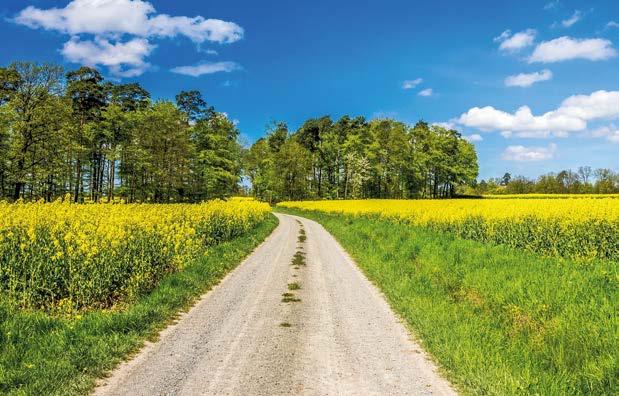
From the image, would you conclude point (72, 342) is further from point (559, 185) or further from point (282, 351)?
point (559, 185)

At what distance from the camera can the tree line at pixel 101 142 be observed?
33.6m

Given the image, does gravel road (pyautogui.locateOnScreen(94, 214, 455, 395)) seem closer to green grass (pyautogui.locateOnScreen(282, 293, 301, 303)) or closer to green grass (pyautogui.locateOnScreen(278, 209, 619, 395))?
green grass (pyautogui.locateOnScreen(282, 293, 301, 303))

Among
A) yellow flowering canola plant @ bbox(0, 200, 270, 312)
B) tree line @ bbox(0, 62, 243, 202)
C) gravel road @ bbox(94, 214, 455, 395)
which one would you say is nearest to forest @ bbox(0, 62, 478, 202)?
tree line @ bbox(0, 62, 243, 202)

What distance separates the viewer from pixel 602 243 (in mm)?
11641

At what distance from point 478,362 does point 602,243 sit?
9059mm

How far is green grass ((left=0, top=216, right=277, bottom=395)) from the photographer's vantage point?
Result: 4844 mm

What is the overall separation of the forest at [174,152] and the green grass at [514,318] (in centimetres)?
1291

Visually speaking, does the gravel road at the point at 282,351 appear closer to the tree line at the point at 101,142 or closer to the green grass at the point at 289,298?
the green grass at the point at 289,298

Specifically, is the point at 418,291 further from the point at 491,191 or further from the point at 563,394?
the point at 491,191

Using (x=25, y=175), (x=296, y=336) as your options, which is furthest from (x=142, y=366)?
(x=25, y=175)

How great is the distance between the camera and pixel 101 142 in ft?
156

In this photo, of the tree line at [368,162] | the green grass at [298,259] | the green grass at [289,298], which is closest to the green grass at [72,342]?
the green grass at [289,298]

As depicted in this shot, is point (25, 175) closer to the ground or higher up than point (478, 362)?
higher up

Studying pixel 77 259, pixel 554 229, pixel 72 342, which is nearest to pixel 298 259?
pixel 77 259
